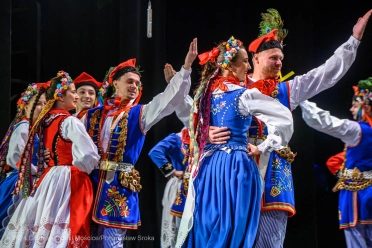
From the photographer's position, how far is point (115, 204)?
396 cm

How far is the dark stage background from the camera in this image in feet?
16.6

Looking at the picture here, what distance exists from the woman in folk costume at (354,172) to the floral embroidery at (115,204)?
146cm

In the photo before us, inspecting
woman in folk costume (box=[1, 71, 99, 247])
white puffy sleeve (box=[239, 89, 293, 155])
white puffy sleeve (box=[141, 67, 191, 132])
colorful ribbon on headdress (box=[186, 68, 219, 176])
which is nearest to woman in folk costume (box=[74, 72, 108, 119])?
woman in folk costume (box=[1, 71, 99, 247])

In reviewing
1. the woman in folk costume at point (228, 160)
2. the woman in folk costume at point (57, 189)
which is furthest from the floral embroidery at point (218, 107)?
the woman in folk costume at point (57, 189)

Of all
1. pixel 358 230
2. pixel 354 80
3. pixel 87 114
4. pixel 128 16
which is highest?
pixel 128 16

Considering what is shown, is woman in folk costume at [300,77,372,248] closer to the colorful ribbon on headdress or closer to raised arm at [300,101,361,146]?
raised arm at [300,101,361,146]

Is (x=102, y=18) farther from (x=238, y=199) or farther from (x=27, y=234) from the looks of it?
(x=238, y=199)

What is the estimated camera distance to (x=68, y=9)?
5.61 metres

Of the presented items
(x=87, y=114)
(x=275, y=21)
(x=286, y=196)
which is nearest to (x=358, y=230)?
(x=286, y=196)

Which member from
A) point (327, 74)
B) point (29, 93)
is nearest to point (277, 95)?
point (327, 74)

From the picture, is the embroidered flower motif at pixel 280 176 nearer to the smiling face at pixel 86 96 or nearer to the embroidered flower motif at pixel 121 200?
the embroidered flower motif at pixel 121 200

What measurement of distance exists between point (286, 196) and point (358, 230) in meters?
1.27

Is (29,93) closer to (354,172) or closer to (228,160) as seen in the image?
(228,160)

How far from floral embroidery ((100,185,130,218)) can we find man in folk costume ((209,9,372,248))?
93cm
